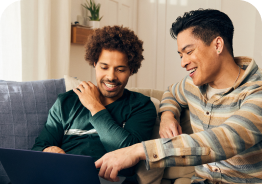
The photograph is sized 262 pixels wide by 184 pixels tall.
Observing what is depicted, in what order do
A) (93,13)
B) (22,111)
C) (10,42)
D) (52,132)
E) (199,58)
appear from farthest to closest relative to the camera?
(93,13) → (10,42) → (22,111) → (52,132) → (199,58)

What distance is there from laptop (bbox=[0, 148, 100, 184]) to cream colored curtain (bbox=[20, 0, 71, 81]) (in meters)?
1.32

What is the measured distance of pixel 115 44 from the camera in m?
1.30

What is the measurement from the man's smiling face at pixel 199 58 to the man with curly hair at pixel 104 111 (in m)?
0.30

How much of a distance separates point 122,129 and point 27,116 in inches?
21.9

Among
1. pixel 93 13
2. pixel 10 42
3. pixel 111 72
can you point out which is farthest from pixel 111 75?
pixel 93 13

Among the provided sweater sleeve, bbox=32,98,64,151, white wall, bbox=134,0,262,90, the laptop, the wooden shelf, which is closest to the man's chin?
sweater sleeve, bbox=32,98,64,151

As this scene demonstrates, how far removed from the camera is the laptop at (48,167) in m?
0.67

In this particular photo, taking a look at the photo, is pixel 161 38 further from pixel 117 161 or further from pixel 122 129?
pixel 117 161

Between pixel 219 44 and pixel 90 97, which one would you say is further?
pixel 90 97

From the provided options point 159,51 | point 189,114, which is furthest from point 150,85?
point 189,114

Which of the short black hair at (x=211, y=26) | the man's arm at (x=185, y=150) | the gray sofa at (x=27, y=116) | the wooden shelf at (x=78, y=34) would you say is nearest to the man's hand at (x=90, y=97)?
the gray sofa at (x=27, y=116)

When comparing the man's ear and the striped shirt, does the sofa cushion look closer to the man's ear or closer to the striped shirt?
the striped shirt

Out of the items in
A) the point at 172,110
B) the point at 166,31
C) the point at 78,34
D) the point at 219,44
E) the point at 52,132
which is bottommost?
the point at 52,132

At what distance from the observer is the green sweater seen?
1111 millimetres
